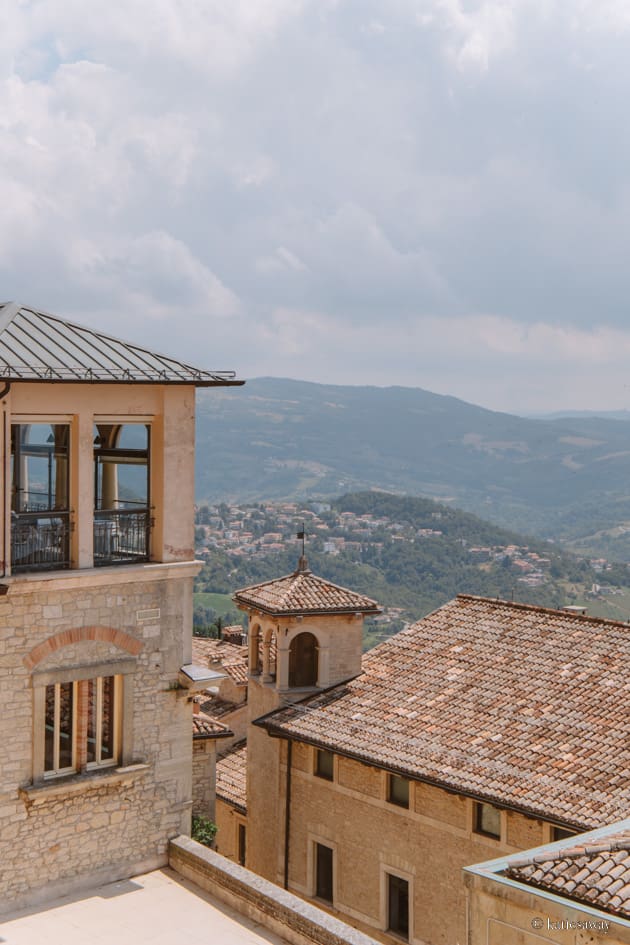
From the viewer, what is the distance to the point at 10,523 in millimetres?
14422

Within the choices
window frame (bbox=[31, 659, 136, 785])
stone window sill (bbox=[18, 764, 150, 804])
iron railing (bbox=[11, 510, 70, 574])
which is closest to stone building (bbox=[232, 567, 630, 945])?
stone window sill (bbox=[18, 764, 150, 804])

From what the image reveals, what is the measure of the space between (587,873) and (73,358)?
9.00 m

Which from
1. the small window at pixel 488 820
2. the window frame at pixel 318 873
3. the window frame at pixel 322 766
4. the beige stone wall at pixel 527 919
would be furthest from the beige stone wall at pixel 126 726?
the window frame at pixel 318 873

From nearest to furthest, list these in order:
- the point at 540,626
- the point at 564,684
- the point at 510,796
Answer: the point at 510,796
the point at 564,684
the point at 540,626

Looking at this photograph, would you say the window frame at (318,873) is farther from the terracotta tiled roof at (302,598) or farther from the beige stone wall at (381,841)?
the terracotta tiled roof at (302,598)

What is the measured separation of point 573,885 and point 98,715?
7174 mm

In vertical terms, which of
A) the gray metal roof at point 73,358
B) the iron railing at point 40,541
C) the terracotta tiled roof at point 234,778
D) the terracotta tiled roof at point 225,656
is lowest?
the terracotta tiled roof at point 234,778

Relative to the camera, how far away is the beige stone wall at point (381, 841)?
61.1 feet

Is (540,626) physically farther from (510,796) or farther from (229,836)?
(229,836)

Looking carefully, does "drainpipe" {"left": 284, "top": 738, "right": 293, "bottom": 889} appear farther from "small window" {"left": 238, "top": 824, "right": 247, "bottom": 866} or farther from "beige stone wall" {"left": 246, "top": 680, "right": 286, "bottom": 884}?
"small window" {"left": 238, "top": 824, "right": 247, "bottom": 866}

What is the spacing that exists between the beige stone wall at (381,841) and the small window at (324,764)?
0.41 feet

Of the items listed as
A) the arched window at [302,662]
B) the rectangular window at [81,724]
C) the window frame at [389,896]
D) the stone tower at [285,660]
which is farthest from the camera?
the arched window at [302,662]

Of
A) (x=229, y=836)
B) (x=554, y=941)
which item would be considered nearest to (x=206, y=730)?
(x=229, y=836)

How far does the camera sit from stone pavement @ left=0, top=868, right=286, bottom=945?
13836mm
